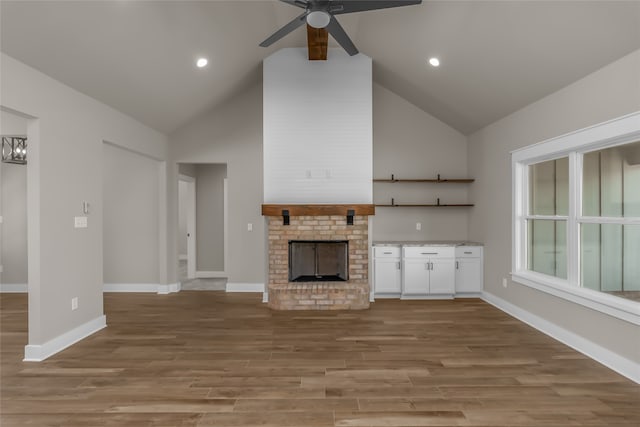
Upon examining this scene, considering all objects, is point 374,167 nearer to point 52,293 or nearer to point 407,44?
point 407,44

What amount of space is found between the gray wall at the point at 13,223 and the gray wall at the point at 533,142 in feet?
23.3

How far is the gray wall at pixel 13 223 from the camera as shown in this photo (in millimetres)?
5832

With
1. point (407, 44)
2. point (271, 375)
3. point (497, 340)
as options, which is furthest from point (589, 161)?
point (271, 375)

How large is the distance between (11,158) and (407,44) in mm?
5530

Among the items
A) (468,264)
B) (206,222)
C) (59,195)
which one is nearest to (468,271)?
(468,264)

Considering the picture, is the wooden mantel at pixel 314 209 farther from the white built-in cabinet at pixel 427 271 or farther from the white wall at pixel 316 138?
the white built-in cabinet at pixel 427 271

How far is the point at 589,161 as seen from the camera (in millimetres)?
3635

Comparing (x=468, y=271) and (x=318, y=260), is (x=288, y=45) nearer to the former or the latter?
(x=318, y=260)

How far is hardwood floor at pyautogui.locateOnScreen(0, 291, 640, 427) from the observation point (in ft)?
7.86

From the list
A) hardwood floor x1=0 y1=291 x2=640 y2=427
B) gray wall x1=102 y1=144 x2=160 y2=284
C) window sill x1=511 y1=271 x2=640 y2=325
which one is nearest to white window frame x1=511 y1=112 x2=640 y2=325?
window sill x1=511 y1=271 x2=640 y2=325

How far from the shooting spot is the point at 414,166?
6.24m

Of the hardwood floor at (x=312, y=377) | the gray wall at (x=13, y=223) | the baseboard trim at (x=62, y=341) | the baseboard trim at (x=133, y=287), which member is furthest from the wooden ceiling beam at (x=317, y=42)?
the gray wall at (x=13, y=223)

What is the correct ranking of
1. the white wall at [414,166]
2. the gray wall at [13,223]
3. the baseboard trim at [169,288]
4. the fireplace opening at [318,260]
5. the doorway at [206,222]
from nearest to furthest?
the fireplace opening at [318,260] < the gray wall at [13,223] < the baseboard trim at [169,288] < the white wall at [414,166] < the doorway at [206,222]

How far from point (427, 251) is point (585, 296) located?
91.2 inches
